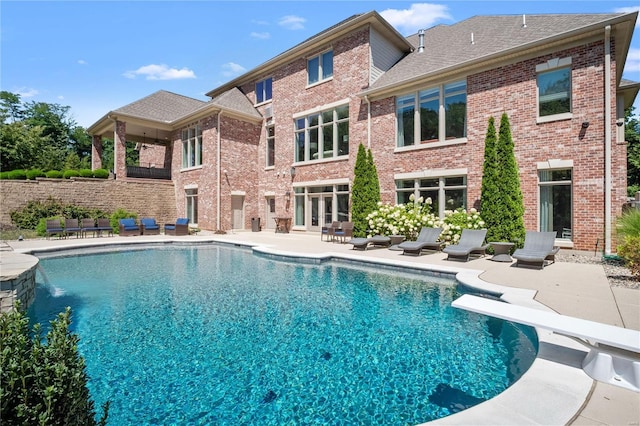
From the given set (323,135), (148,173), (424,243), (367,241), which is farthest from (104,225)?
(424,243)

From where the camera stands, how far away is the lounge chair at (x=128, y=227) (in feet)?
57.8

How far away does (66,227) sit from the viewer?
1655 cm

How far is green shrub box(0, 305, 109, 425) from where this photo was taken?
5.27 feet

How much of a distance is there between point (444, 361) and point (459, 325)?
1.37 metres

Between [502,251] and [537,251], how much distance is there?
1011 mm

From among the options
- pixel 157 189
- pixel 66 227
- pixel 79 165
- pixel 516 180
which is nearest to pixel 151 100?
pixel 157 189

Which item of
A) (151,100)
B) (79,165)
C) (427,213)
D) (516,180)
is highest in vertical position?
(151,100)

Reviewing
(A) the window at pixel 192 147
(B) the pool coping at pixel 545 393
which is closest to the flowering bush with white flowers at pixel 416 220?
(B) the pool coping at pixel 545 393

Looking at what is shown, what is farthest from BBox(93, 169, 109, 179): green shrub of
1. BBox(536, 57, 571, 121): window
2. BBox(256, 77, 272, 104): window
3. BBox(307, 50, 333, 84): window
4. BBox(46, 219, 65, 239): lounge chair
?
BBox(536, 57, 571, 121): window

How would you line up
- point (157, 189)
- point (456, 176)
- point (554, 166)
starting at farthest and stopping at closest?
point (157, 189) < point (456, 176) < point (554, 166)

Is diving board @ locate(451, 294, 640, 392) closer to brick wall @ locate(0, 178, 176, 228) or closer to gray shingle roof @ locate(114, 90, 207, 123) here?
brick wall @ locate(0, 178, 176, 228)

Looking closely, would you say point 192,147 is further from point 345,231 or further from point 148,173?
point 345,231

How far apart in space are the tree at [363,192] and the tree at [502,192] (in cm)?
492

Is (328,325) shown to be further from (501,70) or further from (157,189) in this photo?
(157,189)
